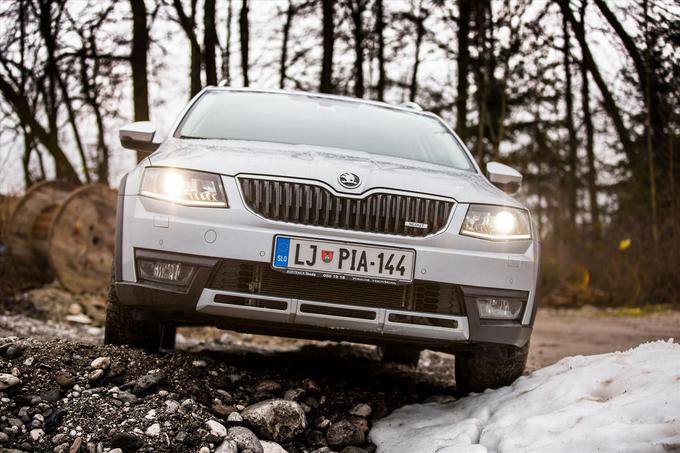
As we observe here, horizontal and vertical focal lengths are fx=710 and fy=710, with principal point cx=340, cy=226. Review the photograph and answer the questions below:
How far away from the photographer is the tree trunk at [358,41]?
57.7 feet

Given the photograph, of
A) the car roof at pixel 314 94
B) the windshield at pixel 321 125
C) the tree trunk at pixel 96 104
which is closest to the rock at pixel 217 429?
the windshield at pixel 321 125

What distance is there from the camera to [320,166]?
11.5ft

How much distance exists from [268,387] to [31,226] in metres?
7.05

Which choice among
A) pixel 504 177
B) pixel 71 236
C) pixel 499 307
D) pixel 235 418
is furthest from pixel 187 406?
pixel 71 236

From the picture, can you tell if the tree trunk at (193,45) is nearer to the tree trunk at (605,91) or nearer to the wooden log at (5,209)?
the wooden log at (5,209)

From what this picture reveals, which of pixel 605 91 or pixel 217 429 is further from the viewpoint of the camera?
pixel 605 91

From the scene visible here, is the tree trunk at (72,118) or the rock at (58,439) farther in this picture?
the tree trunk at (72,118)

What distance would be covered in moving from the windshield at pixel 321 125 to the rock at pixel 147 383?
4.82 feet

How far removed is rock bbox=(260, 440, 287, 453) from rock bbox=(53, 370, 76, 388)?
3.13ft

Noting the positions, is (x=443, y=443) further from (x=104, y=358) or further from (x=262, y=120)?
(x=262, y=120)

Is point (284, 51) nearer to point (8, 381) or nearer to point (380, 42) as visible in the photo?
point (380, 42)

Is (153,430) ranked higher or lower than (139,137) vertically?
lower

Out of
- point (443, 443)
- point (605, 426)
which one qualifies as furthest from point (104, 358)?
point (605, 426)

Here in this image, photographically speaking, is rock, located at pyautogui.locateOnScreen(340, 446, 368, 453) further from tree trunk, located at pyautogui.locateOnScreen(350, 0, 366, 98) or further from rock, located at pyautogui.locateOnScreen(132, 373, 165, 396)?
tree trunk, located at pyautogui.locateOnScreen(350, 0, 366, 98)
